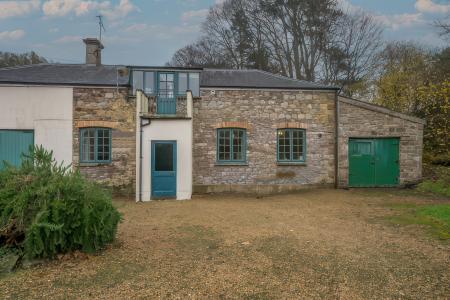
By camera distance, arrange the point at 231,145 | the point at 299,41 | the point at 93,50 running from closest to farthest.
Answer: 1. the point at 231,145
2. the point at 93,50
3. the point at 299,41

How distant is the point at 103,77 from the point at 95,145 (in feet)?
9.45

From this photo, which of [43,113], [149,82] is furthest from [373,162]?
[43,113]

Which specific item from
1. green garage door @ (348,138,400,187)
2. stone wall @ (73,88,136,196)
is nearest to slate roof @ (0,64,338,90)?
stone wall @ (73,88,136,196)

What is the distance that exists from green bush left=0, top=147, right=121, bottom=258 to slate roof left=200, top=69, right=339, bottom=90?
8067 mm

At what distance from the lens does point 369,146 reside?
12.7m

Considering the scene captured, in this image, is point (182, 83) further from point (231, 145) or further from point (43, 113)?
point (43, 113)

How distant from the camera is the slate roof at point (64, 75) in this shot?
11508mm

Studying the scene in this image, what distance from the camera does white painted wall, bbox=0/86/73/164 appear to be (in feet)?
37.1

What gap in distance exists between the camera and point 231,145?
486 inches

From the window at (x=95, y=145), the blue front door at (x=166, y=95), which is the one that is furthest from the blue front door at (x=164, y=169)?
the window at (x=95, y=145)

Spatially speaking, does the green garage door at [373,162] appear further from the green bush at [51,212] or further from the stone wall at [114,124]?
the green bush at [51,212]

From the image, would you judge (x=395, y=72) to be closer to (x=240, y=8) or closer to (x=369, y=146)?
(x=369, y=146)

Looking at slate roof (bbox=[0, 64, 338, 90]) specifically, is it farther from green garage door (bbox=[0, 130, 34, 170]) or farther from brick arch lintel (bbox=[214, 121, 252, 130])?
green garage door (bbox=[0, 130, 34, 170])

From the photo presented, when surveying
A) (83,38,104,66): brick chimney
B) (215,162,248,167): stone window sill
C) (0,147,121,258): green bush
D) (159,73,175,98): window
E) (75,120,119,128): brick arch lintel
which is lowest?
(0,147,121,258): green bush
